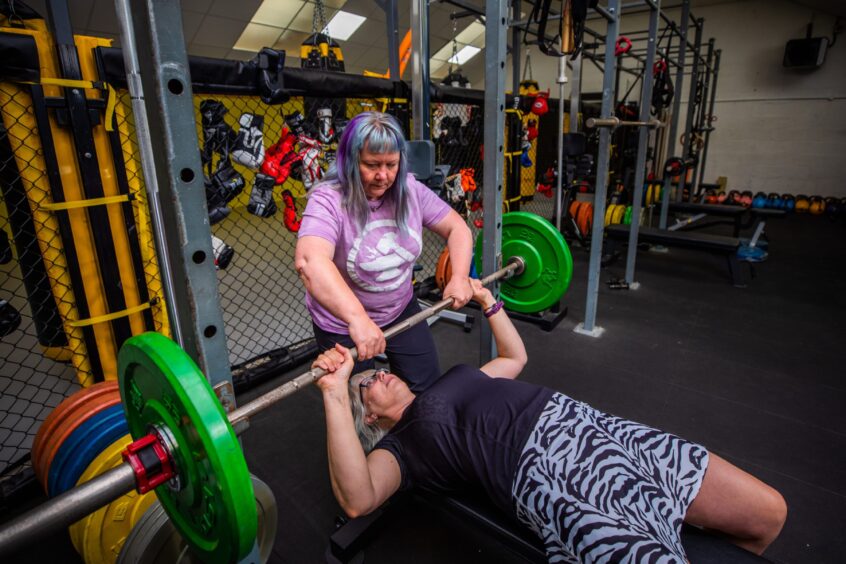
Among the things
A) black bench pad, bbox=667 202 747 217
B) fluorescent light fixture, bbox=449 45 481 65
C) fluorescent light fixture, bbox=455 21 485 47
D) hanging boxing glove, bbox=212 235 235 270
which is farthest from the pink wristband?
fluorescent light fixture, bbox=449 45 481 65

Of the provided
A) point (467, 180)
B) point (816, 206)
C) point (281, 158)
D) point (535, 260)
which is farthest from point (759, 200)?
point (281, 158)

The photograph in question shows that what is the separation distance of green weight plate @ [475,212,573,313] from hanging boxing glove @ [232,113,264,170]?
1.00 m

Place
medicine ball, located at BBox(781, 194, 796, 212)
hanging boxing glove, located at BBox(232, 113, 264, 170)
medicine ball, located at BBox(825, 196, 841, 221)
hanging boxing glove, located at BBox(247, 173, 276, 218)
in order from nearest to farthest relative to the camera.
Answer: hanging boxing glove, located at BBox(232, 113, 264, 170)
hanging boxing glove, located at BBox(247, 173, 276, 218)
medicine ball, located at BBox(825, 196, 841, 221)
medicine ball, located at BBox(781, 194, 796, 212)

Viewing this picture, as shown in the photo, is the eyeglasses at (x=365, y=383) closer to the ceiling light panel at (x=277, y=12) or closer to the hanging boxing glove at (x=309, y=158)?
the hanging boxing glove at (x=309, y=158)

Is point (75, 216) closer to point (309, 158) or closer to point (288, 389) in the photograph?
point (309, 158)

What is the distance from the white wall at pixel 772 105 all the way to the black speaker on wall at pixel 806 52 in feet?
0.55

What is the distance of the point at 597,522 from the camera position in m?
0.83

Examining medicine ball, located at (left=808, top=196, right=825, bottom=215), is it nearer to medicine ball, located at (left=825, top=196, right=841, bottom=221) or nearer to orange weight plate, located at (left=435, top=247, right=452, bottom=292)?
medicine ball, located at (left=825, top=196, right=841, bottom=221)

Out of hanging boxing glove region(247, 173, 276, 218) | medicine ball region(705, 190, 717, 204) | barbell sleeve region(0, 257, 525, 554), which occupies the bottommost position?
medicine ball region(705, 190, 717, 204)

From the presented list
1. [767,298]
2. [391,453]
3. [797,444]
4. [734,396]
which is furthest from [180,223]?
[767,298]

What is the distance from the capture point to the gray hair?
1174mm

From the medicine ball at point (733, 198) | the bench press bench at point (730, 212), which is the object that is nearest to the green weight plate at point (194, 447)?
the bench press bench at point (730, 212)

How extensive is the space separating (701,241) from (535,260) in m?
2.36

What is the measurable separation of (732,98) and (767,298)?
5.32 m
